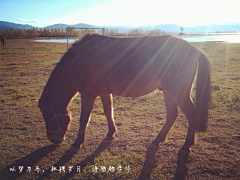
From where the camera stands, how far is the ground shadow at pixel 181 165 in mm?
2615

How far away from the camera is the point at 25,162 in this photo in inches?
117

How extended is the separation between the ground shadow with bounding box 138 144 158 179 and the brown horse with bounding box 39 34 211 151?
661 millimetres

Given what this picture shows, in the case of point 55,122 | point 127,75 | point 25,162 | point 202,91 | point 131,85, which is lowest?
point 25,162

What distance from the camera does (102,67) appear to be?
2.99 meters

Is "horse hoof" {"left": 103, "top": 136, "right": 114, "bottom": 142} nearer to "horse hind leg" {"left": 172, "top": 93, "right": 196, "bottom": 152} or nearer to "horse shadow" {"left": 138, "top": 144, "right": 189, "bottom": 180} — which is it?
"horse shadow" {"left": 138, "top": 144, "right": 189, "bottom": 180}

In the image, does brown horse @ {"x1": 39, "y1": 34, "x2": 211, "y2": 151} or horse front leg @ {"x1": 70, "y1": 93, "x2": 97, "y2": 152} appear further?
horse front leg @ {"x1": 70, "y1": 93, "x2": 97, "y2": 152}

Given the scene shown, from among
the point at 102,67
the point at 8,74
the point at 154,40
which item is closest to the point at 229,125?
the point at 154,40

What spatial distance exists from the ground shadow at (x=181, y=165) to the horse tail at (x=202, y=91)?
57cm

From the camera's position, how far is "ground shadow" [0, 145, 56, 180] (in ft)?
8.86

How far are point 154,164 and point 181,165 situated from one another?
19.8 inches

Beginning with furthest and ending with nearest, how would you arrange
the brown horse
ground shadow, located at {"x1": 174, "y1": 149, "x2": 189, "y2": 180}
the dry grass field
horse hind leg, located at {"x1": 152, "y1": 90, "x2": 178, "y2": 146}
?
horse hind leg, located at {"x1": 152, "y1": 90, "x2": 178, "y2": 146} → the brown horse → the dry grass field → ground shadow, located at {"x1": 174, "y1": 149, "x2": 189, "y2": 180}

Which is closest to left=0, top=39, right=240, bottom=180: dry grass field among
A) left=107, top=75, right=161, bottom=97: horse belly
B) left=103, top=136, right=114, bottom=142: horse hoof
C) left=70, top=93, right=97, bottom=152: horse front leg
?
left=103, top=136, right=114, bottom=142: horse hoof

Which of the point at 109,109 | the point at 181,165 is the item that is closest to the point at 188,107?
the point at 181,165

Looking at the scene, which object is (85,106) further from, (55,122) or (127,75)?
(127,75)
